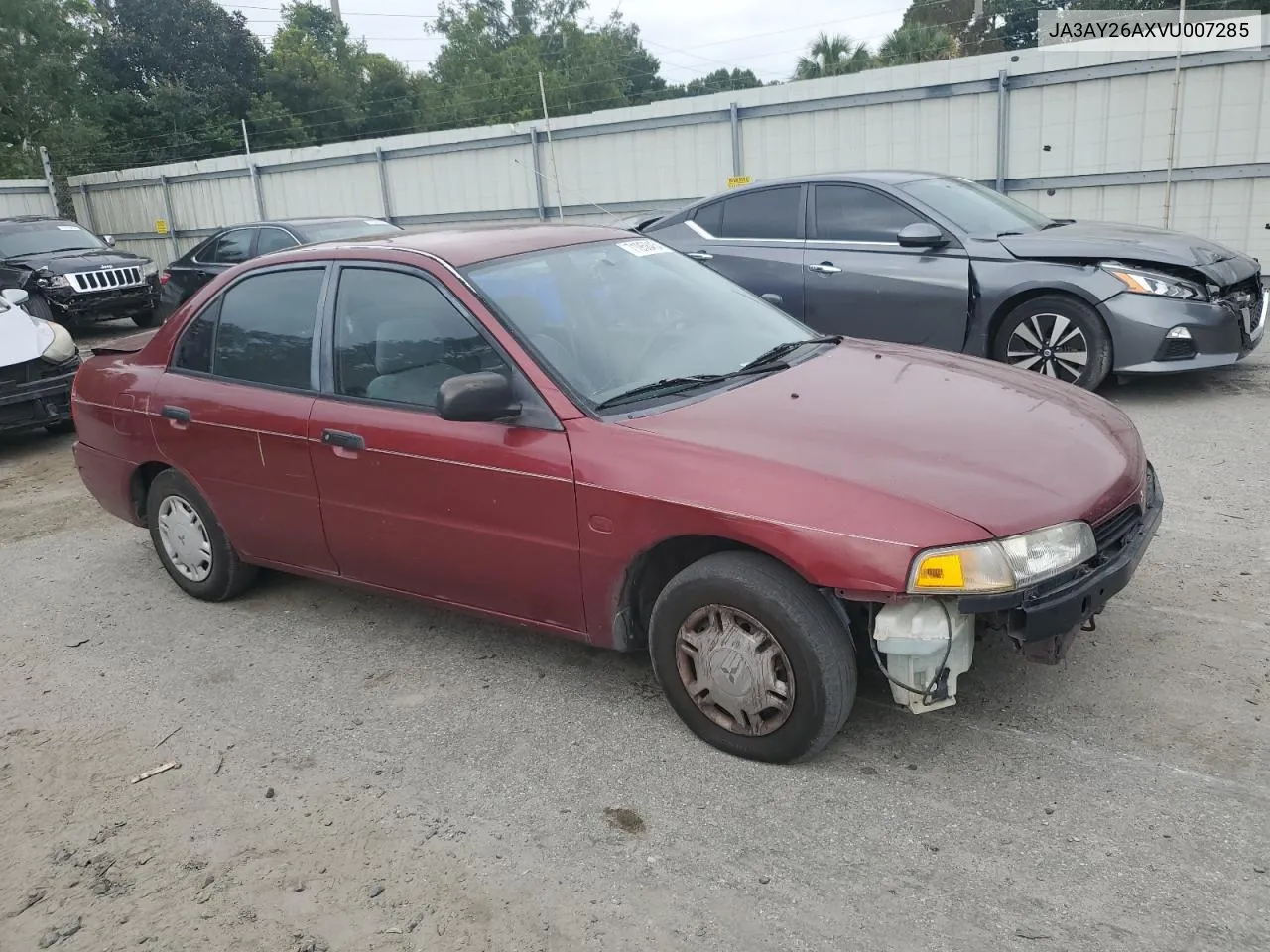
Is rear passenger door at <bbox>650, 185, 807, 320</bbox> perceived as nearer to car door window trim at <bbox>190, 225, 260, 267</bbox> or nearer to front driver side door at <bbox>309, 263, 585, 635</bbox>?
front driver side door at <bbox>309, 263, 585, 635</bbox>

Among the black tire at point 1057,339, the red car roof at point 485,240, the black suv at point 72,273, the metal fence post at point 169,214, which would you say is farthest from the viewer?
the metal fence post at point 169,214

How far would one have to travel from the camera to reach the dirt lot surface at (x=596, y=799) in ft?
8.50

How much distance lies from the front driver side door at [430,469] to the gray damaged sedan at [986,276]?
2.88 metres

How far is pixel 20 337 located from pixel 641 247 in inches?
239

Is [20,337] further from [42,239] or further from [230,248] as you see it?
[42,239]

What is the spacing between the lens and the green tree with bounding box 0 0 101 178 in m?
29.8

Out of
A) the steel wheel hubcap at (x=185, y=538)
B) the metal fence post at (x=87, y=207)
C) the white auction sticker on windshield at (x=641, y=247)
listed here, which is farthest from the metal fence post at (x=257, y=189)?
the white auction sticker on windshield at (x=641, y=247)

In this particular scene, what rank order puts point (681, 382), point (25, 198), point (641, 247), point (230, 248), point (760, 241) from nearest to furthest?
point (681, 382)
point (641, 247)
point (760, 241)
point (230, 248)
point (25, 198)

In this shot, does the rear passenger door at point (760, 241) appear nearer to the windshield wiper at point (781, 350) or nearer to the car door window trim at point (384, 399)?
the windshield wiper at point (781, 350)

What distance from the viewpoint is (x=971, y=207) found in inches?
294

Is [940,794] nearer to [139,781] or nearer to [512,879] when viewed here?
[512,879]

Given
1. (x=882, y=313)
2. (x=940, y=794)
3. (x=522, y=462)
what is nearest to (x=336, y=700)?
(x=522, y=462)

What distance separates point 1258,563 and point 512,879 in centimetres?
335

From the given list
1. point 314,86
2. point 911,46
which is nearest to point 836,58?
point 911,46
